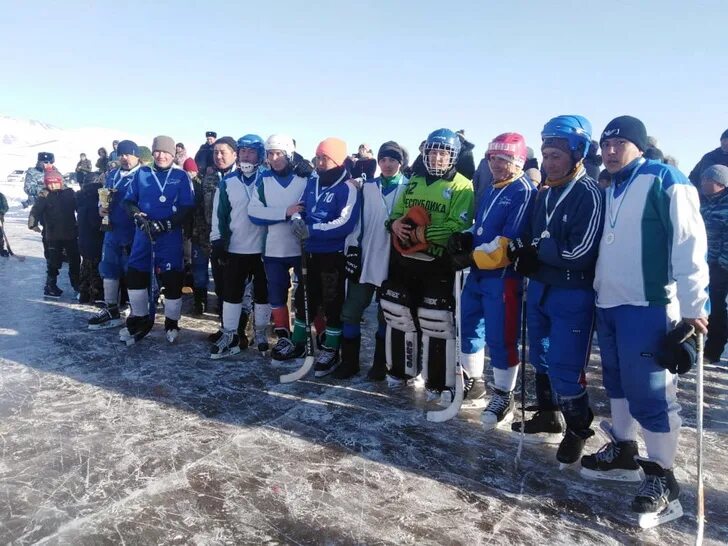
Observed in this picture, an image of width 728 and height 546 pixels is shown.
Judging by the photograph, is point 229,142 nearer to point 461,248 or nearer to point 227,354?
point 227,354

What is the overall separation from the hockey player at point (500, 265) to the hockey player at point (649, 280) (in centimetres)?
74

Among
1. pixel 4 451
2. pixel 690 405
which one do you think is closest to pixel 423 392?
pixel 690 405

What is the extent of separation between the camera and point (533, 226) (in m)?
3.42

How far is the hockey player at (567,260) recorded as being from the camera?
3016 mm

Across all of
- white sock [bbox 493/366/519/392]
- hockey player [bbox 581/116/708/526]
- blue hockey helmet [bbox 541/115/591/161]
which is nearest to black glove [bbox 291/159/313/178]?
blue hockey helmet [bbox 541/115/591/161]

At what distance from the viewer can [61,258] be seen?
25.5ft

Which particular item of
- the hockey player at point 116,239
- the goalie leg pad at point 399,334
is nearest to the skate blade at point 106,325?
the hockey player at point 116,239

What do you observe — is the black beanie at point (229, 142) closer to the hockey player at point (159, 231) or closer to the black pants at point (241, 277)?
the hockey player at point (159, 231)

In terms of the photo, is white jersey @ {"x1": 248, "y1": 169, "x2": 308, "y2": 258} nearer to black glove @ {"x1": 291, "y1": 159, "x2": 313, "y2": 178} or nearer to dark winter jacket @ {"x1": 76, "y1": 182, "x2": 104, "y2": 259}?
black glove @ {"x1": 291, "y1": 159, "x2": 313, "y2": 178}

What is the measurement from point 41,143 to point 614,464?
66.7 meters

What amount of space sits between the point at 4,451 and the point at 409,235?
3.27 m

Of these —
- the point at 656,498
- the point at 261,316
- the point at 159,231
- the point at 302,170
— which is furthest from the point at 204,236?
the point at 656,498

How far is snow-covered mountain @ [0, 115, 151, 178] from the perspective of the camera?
38719 millimetres

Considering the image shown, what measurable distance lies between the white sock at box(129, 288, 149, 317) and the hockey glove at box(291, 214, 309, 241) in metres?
2.27
